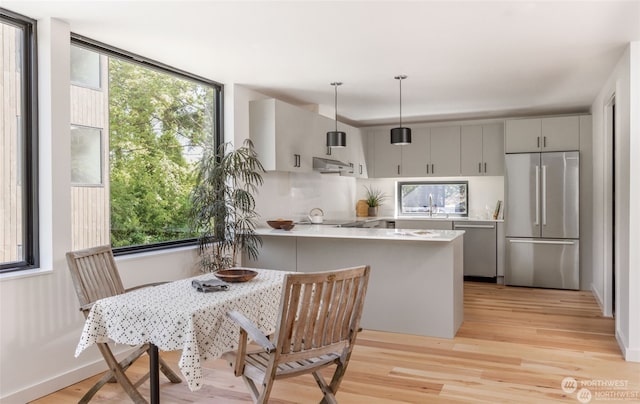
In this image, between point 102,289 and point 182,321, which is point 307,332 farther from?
point 102,289

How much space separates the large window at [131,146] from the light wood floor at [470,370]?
1.17 metres

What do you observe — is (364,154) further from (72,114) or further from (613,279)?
(72,114)

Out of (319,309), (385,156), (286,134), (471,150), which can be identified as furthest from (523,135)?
(319,309)

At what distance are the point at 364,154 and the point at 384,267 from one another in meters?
3.58

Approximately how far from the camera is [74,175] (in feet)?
12.1

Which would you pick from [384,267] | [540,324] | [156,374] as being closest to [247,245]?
[384,267]

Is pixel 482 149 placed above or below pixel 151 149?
above

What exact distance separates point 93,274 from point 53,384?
787mm

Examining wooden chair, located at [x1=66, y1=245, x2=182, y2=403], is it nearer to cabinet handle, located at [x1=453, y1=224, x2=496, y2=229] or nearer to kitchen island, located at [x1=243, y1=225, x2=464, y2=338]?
kitchen island, located at [x1=243, y1=225, x2=464, y2=338]

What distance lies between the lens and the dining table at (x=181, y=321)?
240 cm

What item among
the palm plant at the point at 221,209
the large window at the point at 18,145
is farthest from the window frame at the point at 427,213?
the large window at the point at 18,145

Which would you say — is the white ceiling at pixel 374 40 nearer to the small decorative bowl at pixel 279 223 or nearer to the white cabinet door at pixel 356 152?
the small decorative bowl at pixel 279 223

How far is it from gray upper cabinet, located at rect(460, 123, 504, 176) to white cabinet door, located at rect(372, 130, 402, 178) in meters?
1.01

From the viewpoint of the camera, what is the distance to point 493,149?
740cm
